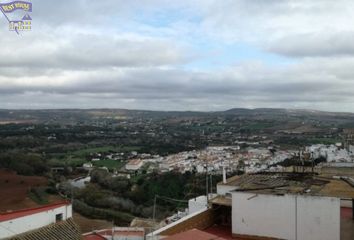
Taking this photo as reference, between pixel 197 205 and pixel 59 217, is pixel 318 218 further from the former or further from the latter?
pixel 59 217

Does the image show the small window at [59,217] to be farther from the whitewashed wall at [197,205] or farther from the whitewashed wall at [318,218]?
the whitewashed wall at [318,218]

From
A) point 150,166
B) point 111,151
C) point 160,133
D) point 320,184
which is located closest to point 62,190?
point 150,166

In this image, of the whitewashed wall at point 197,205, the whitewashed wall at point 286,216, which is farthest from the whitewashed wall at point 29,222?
the whitewashed wall at point 286,216

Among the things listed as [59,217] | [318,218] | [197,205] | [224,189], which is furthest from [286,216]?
[59,217]

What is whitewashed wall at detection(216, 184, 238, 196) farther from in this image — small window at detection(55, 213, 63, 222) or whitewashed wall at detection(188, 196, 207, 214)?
small window at detection(55, 213, 63, 222)

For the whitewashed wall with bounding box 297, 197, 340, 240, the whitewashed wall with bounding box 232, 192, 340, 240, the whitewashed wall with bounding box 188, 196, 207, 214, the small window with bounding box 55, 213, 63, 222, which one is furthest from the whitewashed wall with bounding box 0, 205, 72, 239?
the whitewashed wall with bounding box 297, 197, 340, 240

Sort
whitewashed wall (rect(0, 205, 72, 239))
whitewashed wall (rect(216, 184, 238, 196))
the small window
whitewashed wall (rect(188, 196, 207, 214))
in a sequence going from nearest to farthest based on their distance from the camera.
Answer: whitewashed wall (rect(0, 205, 72, 239)) → the small window → whitewashed wall (rect(216, 184, 238, 196)) → whitewashed wall (rect(188, 196, 207, 214))
